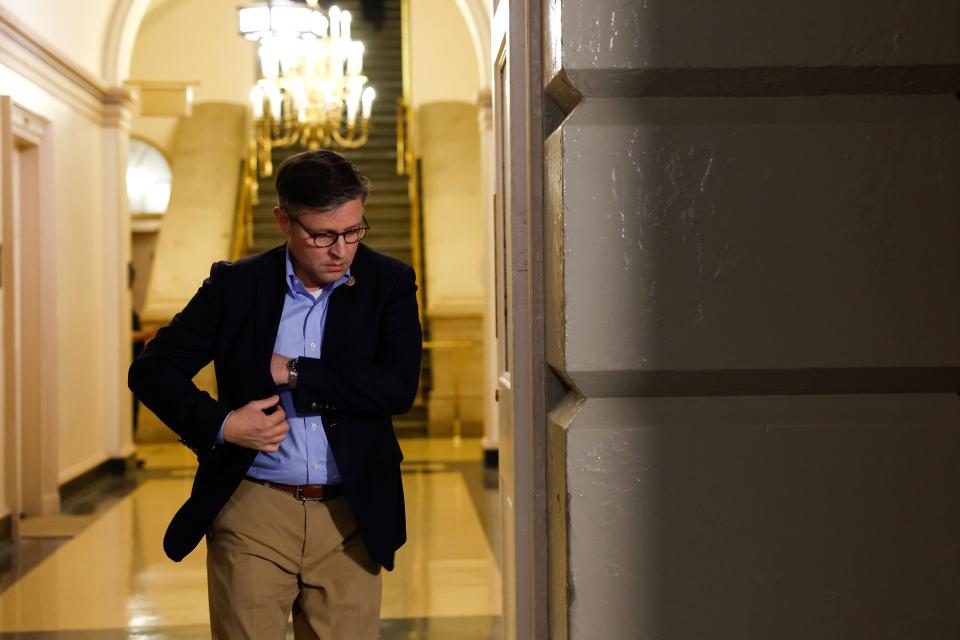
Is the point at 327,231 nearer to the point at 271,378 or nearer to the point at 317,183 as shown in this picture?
the point at 317,183

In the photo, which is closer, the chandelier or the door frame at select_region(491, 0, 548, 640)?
the door frame at select_region(491, 0, 548, 640)

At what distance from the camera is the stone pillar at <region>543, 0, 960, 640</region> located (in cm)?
193

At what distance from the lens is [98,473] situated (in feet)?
34.6

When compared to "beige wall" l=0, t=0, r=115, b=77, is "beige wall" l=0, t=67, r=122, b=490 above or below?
below

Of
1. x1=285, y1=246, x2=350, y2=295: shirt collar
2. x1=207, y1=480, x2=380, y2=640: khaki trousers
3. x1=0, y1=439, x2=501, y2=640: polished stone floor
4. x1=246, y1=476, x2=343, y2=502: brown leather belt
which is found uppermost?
x1=285, y1=246, x2=350, y2=295: shirt collar

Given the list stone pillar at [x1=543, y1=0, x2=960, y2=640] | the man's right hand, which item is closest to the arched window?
the man's right hand

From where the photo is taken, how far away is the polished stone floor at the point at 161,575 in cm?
578

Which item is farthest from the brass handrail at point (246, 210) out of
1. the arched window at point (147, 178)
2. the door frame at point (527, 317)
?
the door frame at point (527, 317)

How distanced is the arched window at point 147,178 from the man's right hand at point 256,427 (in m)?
17.4

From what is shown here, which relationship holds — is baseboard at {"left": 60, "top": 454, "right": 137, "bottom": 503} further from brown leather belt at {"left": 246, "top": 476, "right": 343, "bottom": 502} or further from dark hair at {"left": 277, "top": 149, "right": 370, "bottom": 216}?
dark hair at {"left": 277, "top": 149, "right": 370, "bottom": 216}

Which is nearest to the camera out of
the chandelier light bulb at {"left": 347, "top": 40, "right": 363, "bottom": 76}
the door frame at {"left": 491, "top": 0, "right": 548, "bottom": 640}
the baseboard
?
the door frame at {"left": 491, "top": 0, "right": 548, "bottom": 640}

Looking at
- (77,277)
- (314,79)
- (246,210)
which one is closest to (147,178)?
(246,210)

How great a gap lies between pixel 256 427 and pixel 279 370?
0.52 ft

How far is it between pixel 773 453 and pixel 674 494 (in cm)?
17
